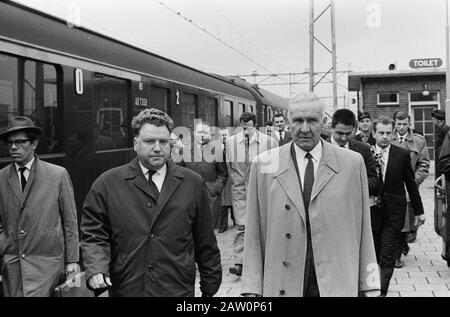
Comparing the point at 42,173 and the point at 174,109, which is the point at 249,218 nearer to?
the point at 42,173

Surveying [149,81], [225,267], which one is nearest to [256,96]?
[149,81]

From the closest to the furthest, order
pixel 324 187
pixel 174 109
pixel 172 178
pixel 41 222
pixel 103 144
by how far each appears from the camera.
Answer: pixel 324 187
pixel 172 178
pixel 41 222
pixel 103 144
pixel 174 109

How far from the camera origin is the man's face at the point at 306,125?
349 cm

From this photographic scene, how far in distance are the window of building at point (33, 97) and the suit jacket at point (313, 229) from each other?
10.1ft

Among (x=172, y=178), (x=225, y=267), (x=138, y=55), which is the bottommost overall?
(x=225, y=267)

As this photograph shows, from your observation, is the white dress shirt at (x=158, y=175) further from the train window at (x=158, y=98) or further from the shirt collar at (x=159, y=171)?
the train window at (x=158, y=98)

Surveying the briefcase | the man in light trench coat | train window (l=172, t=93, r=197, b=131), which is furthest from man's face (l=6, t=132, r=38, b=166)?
train window (l=172, t=93, r=197, b=131)

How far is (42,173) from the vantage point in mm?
4734

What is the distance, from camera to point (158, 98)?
9.96 metres

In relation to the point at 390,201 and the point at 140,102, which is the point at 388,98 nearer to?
the point at 140,102

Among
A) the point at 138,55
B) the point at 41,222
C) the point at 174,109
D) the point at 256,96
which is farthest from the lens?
the point at 256,96

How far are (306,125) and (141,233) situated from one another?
3.68 feet

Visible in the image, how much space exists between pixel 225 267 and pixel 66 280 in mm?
3579

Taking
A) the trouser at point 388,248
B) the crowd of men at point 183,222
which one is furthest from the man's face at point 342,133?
the crowd of men at point 183,222
